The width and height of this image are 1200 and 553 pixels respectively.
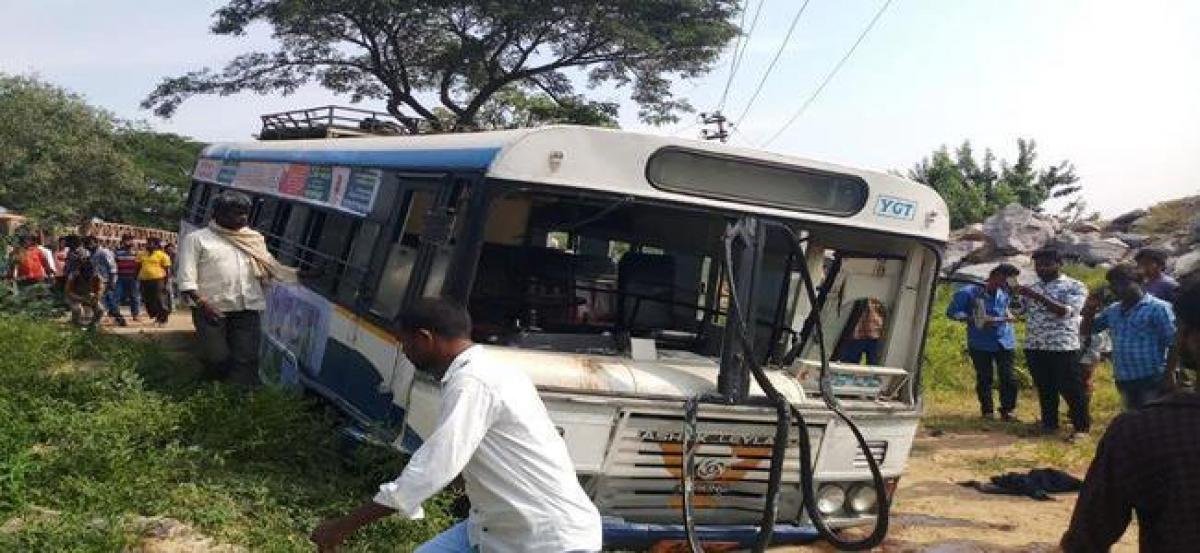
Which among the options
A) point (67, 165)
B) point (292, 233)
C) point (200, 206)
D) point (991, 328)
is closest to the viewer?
point (292, 233)

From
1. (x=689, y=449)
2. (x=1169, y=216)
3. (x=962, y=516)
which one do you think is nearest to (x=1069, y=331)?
(x=962, y=516)

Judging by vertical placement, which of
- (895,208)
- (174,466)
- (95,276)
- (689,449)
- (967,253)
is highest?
(967,253)

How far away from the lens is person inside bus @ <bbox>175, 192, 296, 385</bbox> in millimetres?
7586

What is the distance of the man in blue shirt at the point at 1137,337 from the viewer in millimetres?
8344

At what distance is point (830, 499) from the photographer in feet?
19.2

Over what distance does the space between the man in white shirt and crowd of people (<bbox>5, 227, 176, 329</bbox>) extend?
550 inches

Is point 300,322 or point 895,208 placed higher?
point 895,208

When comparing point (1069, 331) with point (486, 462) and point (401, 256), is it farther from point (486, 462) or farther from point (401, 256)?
point (486, 462)

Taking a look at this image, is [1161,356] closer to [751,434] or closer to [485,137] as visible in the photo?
[751,434]

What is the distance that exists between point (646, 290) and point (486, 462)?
3168 millimetres

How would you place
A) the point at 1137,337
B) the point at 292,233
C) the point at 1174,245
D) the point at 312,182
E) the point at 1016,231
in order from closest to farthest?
the point at 1137,337
the point at 312,182
the point at 292,233
the point at 1174,245
the point at 1016,231

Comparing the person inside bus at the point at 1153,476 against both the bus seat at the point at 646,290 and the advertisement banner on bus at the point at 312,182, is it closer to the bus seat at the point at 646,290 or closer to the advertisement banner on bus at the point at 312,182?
the bus seat at the point at 646,290

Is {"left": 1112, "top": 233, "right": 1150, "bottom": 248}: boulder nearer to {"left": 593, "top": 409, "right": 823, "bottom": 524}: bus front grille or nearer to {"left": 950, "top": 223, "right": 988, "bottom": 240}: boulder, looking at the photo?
{"left": 950, "top": 223, "right": 988, "bottom": 240}: boulder

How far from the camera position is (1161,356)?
8.36 m
